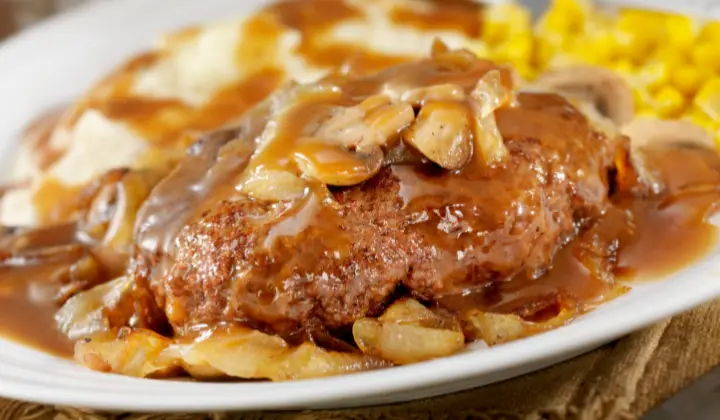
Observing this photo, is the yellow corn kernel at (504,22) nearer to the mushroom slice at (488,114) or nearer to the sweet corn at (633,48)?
the sweet corn at (633,48)

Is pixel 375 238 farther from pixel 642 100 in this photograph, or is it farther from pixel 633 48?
pixel 633 48

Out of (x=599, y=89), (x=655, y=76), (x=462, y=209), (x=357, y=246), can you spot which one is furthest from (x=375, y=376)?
(x=655, y=76)

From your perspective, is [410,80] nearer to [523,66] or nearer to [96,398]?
[96,398]

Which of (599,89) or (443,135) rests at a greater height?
(443,135)

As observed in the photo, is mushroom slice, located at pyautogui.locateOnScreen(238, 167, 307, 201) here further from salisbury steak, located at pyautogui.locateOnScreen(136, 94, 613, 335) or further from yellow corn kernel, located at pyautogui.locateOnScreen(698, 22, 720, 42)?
yellow corn kernel, located at pyautogui.locateOnScreen(698, 22, 720, 42)

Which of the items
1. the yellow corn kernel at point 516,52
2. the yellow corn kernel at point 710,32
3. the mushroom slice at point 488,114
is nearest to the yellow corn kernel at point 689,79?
the yellow corn kernel at point 710,32

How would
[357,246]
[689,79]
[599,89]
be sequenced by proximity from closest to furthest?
→ [357,246] → [599,89] → [689,79]
